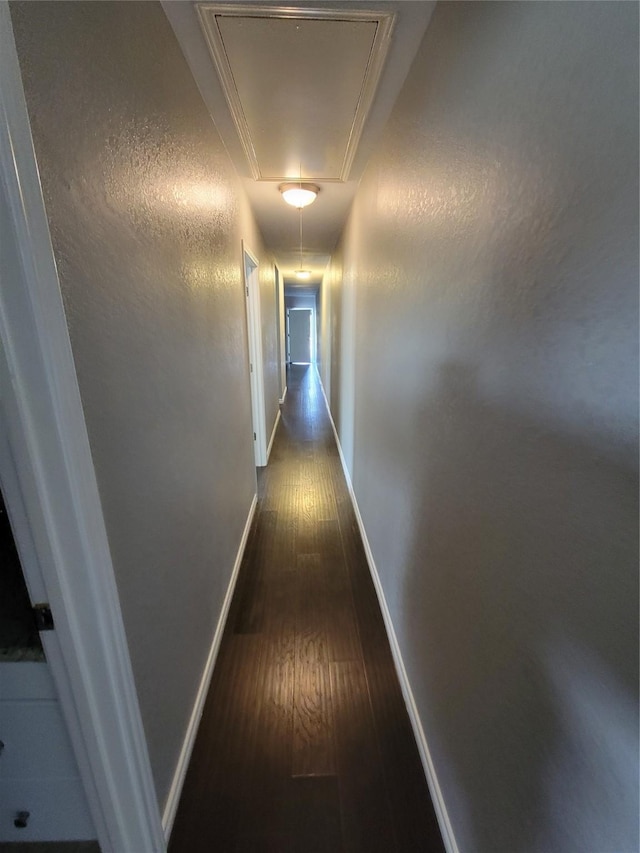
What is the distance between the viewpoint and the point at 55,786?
2.82 ft

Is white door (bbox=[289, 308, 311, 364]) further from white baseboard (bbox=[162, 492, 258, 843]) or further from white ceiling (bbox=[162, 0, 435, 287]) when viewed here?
white baseboard (bbox=[162, 492, 258, 843])

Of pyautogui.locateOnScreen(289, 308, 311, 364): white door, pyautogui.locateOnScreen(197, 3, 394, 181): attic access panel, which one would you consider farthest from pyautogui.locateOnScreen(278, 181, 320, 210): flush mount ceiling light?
pyautogui.locateOnScreen(289, 308, 311, 364): white door

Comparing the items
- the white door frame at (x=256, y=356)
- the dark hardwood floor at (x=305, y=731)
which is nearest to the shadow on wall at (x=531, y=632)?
the dark hardwood floor at (x=305, y=731)

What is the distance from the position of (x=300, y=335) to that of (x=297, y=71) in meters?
11.6

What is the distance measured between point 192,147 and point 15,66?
98cm

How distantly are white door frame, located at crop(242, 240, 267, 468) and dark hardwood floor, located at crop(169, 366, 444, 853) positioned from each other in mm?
1502

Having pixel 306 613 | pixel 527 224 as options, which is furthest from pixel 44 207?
pixel 306 613

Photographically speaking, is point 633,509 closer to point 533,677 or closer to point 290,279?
point 533,677

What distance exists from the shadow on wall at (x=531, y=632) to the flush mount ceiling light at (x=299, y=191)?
82.7 inches

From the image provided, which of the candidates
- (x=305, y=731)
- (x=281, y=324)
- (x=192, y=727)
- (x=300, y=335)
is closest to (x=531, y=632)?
(x=305, y=731)

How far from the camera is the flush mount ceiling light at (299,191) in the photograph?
2.32 m

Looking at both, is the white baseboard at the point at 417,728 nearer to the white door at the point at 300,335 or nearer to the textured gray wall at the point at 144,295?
the textured gray wall at the point at 144,295

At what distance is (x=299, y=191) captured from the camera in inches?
92.3

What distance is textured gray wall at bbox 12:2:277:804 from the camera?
24.9 inches
